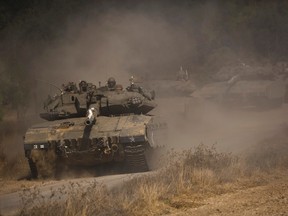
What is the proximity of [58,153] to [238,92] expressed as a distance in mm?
14598

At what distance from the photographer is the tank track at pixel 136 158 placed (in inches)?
510

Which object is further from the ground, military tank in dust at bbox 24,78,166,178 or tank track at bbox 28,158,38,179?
military tank in dust at bbox 24,78,166,178

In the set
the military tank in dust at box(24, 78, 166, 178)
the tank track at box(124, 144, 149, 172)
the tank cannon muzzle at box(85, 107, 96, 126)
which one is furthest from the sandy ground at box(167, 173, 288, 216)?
the tank cannon muzzle at box(85, 107, 96, 126)

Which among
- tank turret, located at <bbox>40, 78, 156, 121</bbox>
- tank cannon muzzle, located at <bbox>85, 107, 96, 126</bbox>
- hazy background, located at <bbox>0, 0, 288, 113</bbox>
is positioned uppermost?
hazy background, located at <bbox>0, 0, 288, 113</bbox>

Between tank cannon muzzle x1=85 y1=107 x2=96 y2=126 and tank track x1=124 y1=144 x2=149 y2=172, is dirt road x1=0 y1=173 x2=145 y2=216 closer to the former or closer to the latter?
tank track x1=124 y1=144 x2=149 y2=172

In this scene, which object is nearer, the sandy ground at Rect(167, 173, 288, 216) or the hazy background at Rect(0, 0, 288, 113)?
the sandy ground at Rect(167, 173, 288, 216)

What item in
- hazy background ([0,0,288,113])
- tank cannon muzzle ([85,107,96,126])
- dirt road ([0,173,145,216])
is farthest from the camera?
hazy background ([0,0,288,113])

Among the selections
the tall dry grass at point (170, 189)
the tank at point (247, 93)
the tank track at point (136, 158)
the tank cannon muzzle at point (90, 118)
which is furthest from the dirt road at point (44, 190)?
the tank at point (247, 93)

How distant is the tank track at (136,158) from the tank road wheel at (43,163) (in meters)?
1.76

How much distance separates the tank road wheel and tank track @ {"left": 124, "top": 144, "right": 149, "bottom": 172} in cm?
176

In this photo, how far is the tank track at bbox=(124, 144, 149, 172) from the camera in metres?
13.0

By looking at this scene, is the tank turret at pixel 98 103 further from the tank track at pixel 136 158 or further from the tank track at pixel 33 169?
the tank track at pixel 136 158

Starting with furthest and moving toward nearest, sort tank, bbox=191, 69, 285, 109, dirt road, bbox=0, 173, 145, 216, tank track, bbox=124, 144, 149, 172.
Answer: tank, bbox=191, 69, 285, 109 → tank track, bbox=124, 144, 149, 172 → dirt road, bbox=0, 173, 145, 216

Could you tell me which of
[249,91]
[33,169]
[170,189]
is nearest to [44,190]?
[33,169]
